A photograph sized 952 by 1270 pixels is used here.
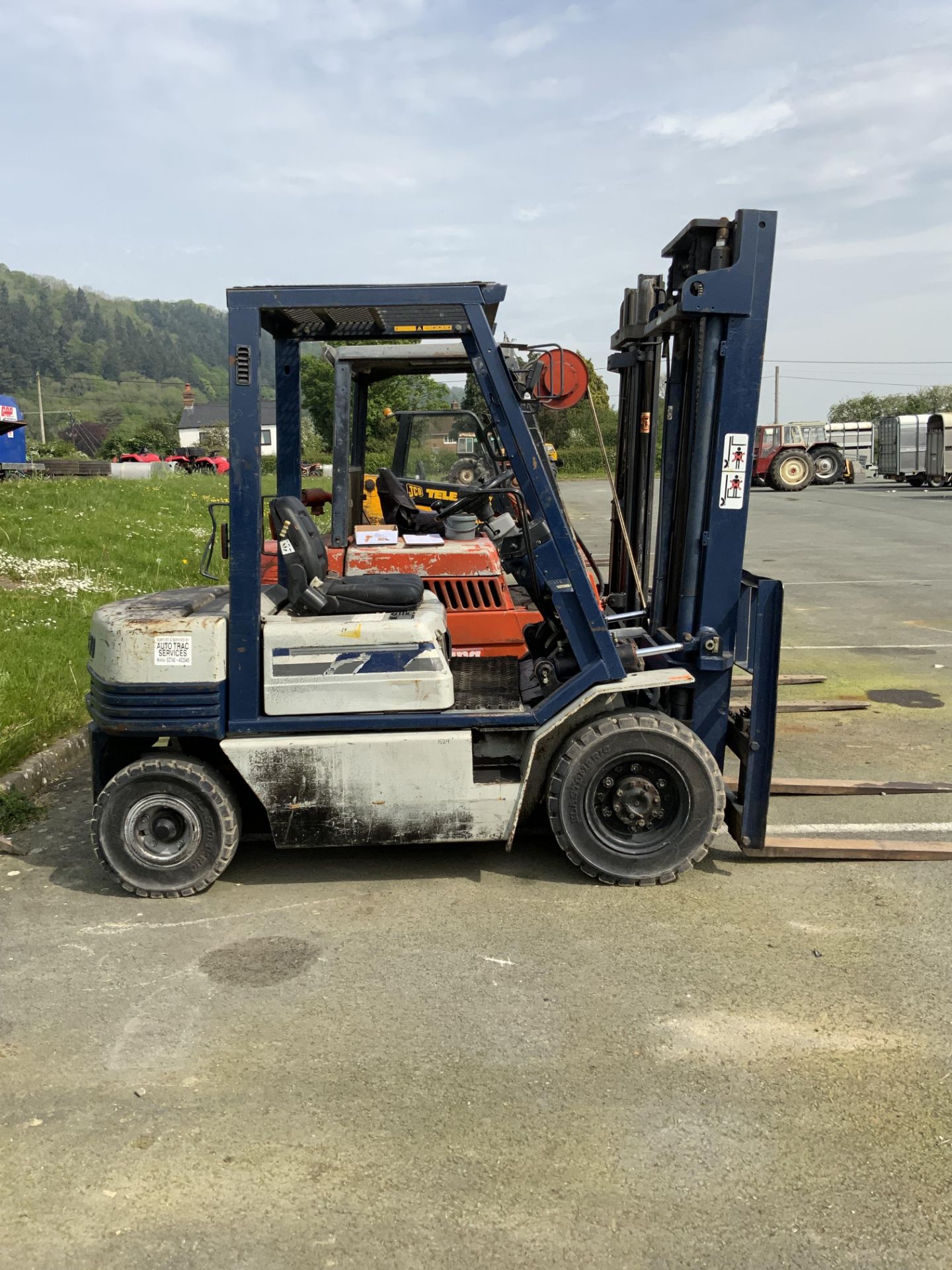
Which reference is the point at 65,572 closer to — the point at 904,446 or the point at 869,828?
the point at 869,828

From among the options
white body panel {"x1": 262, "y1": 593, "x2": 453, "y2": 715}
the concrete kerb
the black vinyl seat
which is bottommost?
the concrete kerb

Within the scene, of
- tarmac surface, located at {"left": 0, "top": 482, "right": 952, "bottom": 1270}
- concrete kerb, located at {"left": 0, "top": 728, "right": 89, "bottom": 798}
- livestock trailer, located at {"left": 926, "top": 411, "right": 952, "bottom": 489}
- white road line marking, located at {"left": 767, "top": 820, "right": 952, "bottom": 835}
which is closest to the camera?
tarmac surface, located at {"left": 0, "top": 482, "right": 952, "bottom": 1270}

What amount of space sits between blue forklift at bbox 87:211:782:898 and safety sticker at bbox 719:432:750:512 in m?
0.01

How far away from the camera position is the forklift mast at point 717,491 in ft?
15.8

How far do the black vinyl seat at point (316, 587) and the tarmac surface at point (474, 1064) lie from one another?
1342mm

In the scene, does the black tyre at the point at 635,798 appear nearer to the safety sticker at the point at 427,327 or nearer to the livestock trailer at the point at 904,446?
the safety sticker at the point at 427,327

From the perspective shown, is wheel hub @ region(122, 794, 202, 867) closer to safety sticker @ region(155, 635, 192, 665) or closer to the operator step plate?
safety sticker @ region(155, 635, 192, 665)

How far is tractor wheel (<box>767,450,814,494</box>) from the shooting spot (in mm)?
36188

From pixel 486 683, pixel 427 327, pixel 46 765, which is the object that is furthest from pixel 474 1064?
pixel 46 765

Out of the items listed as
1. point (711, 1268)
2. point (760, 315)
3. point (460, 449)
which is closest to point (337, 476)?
point (460, 449)

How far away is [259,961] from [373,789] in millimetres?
905

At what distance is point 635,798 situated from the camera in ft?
15.9

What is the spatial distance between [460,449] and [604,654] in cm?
378

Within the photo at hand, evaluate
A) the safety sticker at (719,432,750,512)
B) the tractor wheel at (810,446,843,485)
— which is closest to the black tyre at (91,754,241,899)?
the safety sticker at (719,432,750,512)
